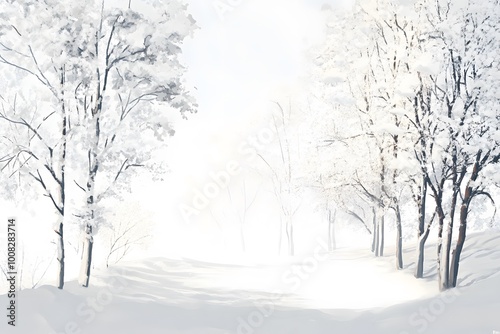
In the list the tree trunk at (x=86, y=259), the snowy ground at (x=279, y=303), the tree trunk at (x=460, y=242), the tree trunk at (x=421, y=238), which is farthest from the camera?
the tree trunk at (x=421, y=238)

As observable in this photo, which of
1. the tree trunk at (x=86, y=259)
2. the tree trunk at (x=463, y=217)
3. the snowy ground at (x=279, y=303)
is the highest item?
the tree trunk at (x=463, y=217)

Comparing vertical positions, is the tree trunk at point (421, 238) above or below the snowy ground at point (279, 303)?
above

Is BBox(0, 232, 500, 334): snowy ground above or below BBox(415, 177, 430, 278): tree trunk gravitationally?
below

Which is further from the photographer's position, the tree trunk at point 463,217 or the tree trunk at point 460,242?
the tree trunk at point 460,242

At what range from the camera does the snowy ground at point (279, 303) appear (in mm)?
10961

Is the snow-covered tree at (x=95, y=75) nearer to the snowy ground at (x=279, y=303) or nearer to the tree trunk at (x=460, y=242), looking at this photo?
the snowy ground at (x=279, y=303)

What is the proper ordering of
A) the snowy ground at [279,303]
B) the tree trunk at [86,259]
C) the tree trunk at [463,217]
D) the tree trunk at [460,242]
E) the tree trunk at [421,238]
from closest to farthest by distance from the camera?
the snowy ground at [279,303]
the tree trunk at [463,217]
the tree trunk at [86,259]
the tree trunk at [460,242]
the tree trunk at [421,238]

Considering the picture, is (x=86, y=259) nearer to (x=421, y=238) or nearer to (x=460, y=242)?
(x=460, y=242)

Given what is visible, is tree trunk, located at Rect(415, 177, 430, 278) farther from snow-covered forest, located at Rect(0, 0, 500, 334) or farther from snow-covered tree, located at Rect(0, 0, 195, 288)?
snow-covered tree, located at Rect(0, 0, 195, 288)

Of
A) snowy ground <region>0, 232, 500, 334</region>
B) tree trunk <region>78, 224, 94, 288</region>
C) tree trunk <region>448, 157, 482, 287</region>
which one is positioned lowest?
snowy ground <region>0, 232, 500, 334</region>

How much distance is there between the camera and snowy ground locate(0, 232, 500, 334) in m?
11.0

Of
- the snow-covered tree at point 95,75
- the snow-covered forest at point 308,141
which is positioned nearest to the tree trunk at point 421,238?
the snow-covered forest at point 308,141

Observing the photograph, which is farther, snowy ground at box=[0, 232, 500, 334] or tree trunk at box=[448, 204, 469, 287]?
tree trunk at box=[448, 204, 469, 287]

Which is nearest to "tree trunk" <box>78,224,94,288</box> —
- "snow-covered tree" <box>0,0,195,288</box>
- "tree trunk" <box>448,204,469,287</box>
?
"snow-covered tree" <box>0,0,195,288</box>
